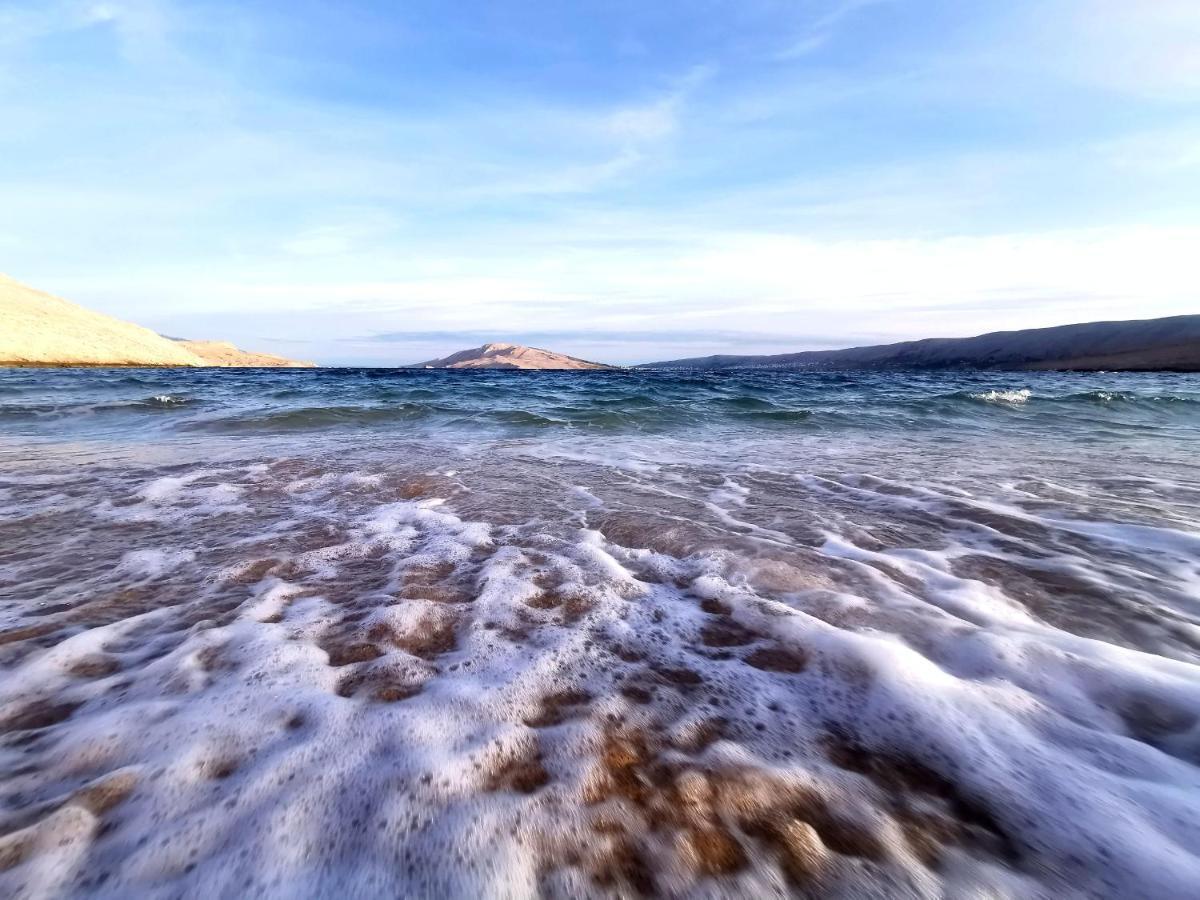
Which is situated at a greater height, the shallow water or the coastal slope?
the coastal slope

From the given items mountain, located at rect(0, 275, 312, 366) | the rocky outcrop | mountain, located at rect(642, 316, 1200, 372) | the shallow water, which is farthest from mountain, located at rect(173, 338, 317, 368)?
mountain, located at rect(642, 316, 1200, 372)

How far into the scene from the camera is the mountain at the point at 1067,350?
4591cm

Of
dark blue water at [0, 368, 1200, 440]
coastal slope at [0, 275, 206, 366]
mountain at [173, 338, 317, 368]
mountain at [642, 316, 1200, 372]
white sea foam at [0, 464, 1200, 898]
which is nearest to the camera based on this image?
white sea foam at [0, 464, 1200, 898]

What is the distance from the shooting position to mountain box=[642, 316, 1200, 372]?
45.9 metres

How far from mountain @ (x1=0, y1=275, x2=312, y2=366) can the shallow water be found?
36863 mm

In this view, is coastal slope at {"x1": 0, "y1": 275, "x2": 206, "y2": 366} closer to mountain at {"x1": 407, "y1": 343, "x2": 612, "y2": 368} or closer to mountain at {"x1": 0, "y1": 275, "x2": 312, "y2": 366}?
mountain at {"x1": 0, "y1": 275, "x2": 312, "y2": 366}

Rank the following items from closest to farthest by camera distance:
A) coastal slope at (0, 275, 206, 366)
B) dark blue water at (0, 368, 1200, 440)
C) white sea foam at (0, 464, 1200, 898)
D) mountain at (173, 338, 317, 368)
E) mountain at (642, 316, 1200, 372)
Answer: white sea foam at (0, 464, 1200, 898) → dark blue water at (0, 368, 1200, 440) → coastal slope at (0, 275, 206, 366) → mountain at (642, 316, 1200, 372) → mountain at (173, 338, 317, 368)

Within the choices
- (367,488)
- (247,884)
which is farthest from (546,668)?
(367,488)

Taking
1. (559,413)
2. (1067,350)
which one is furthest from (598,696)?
(1067,350)

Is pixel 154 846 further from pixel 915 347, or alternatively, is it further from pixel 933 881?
pixel 915 347

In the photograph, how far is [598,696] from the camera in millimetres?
1739

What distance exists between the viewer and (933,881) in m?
1.15

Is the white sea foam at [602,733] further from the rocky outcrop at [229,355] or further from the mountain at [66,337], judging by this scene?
the rocky outcrop at [229,355]

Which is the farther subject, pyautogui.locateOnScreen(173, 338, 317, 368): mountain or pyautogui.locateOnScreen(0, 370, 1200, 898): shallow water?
pyautogui.locateOnScreen(173, 338, 317, 368): mountain
